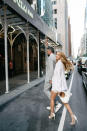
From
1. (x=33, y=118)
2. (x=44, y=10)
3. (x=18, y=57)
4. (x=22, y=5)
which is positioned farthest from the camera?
(x=44, y=10)

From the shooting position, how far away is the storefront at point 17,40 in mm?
8023

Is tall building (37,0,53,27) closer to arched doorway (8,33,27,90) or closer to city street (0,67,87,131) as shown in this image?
arched doorway (8,33,27,90)

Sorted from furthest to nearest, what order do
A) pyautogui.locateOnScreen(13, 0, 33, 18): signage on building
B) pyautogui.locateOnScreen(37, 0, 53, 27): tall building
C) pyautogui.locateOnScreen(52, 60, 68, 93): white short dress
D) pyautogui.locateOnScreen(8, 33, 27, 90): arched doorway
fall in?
pyautogui.locateOnScreen(37, 0, 53, 27): tall building
pyautogui.locateOnScreen(8, 33, 27, 90): arched doorway
pyautogui.locateOnScreen(13, 0, 33, 18): signage on building
pyautogui.locateOnScreen(52, 60, 68, 93): white short dress

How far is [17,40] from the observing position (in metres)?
19.1

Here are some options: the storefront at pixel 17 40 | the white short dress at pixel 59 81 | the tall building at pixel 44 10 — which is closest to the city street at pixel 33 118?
the white short dress at pixel 59 81

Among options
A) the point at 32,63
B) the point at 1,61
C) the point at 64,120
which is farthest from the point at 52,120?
the point at 32,63

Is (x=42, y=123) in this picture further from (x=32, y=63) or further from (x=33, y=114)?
(x=32, y=63)

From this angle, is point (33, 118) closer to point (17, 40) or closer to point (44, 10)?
point (17, 40)

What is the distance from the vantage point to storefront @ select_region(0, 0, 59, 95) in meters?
8.02

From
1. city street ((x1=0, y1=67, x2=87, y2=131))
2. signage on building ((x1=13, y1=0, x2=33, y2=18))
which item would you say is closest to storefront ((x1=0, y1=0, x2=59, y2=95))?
signage on building ((x1=13, y1=0, x2=33, y2=18))

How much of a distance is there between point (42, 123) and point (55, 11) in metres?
79.5

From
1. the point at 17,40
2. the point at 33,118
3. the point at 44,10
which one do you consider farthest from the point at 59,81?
the point at 44,10

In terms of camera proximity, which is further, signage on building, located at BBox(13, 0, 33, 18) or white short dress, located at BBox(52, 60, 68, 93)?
signage on building, located at BBox(13, 0, 33, 18)

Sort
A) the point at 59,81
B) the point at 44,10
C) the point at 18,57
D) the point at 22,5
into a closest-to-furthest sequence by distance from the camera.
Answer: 1. the point at 59,81
2. the point at 22,5
3. the point at 18,57
4. the point at 44,10
